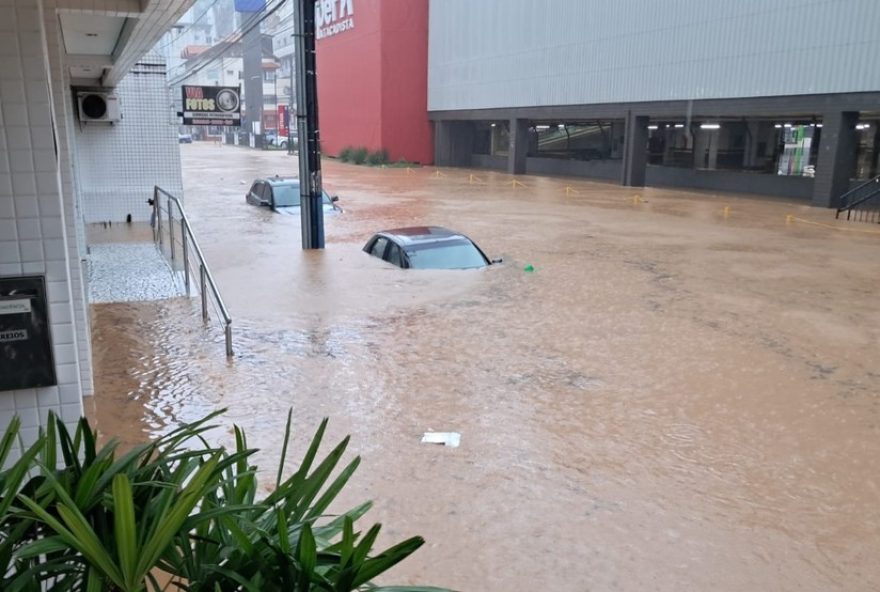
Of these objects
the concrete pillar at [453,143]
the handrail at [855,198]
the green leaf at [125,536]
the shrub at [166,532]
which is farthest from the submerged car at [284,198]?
the concrete pillar at [453,143]

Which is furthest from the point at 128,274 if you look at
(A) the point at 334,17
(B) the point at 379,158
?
(A) the point at 334,17

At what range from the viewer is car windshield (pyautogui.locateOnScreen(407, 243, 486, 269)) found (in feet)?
42.2

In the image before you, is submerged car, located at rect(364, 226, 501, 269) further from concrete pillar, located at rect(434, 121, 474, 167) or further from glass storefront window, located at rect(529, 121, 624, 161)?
concrete pillar, located at rect(434, 121, 474, 167)

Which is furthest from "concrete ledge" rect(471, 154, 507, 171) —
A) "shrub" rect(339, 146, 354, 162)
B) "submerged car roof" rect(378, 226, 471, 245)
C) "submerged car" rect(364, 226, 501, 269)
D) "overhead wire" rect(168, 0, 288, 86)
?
"submerged car" rect(364, 226, 501, 269)

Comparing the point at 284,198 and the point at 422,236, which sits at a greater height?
the point at 422,236

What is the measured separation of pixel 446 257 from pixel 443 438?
276 inches

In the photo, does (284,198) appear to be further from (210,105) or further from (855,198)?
(855,198)

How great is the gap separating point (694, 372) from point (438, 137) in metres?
38.5

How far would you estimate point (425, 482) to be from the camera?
5.45 meters

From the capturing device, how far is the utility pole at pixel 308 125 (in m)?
14.7

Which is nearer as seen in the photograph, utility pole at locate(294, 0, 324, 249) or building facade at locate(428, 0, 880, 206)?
utility pole at locate(294, 0, 324, 249)

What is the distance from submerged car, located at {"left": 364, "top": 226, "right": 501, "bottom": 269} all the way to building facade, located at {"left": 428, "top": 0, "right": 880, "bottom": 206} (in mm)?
15017

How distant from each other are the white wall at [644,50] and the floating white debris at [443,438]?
20.5m

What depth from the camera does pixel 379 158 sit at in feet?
145
